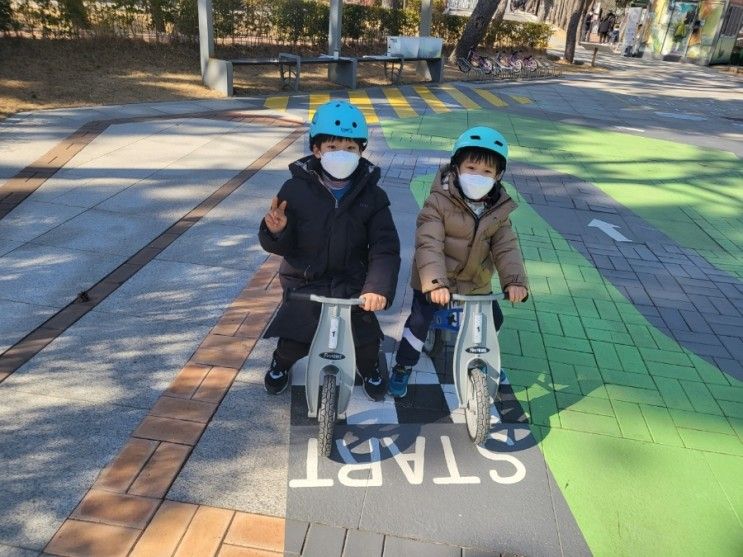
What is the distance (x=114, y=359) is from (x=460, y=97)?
12986 millimetres

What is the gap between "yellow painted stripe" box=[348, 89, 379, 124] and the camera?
11.4 m

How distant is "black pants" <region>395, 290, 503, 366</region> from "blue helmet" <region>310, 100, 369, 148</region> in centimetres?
101

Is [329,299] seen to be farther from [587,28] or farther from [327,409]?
[587,28]

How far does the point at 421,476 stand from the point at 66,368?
7.28 ft

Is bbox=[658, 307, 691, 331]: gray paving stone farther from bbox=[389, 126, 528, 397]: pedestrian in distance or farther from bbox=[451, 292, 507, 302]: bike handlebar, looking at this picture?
bbox=[451, 292, 507, 302]: bike handlebar

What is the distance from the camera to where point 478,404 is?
9.69 ft

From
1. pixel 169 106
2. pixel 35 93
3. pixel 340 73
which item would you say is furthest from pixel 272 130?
pixel 340 73

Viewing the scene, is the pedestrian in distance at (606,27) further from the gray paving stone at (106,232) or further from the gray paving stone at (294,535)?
the gray paving stone at (294,535)

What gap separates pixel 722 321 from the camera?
15.7 feet

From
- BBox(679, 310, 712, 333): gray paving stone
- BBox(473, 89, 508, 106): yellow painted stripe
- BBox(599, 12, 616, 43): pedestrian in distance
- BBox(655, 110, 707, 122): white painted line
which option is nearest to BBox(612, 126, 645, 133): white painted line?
BBox(655, 110, 707, 122): white painted line

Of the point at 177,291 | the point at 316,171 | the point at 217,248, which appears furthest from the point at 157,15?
the point at 316,171

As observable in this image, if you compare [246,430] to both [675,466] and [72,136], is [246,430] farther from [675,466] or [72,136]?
[72,136]

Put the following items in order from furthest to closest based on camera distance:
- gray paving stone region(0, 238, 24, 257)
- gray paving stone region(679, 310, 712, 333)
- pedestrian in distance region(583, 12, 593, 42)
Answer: pedestrian in distance region(583, 12, 593, 42), gray paving stone region(0, 238, 24, 257), gray paving stone region(679, 310, 712, 333)

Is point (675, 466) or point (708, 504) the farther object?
point (675, 466)
